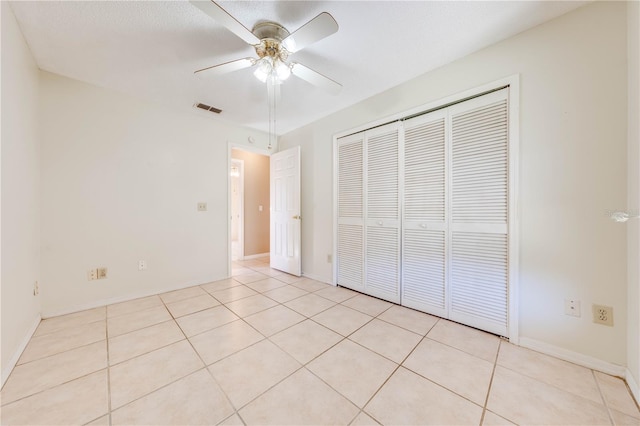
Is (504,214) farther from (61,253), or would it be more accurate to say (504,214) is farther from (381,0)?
(61,253)

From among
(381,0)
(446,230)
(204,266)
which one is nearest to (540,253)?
(446,230)

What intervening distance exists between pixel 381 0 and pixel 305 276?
324cm

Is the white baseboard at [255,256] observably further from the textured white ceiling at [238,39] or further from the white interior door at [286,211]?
the textured white ceiling at [238,39]

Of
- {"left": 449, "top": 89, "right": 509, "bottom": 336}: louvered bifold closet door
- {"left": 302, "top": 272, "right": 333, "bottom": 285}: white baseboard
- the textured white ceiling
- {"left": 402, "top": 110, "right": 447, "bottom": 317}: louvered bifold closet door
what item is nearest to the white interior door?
{"left": 302, "top": 272, "right": 333, "bottom": 285}: white baseboard

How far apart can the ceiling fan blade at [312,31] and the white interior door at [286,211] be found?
1.94m

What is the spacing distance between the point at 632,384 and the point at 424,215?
1562 mm

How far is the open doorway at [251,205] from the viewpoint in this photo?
4879 mm

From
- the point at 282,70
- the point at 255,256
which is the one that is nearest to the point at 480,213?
the point at 282,70

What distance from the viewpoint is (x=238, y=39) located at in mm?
1776

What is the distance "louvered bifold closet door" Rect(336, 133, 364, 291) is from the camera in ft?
9.37

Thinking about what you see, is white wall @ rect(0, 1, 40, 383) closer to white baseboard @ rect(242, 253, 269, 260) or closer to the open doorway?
the open doorway

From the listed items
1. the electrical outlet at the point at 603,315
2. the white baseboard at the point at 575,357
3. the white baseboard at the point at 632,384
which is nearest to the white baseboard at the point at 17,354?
the white baseboard at the point at 575,357

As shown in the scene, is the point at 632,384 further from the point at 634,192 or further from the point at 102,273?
the point at 102,273

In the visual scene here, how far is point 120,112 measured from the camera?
257 centimetres
